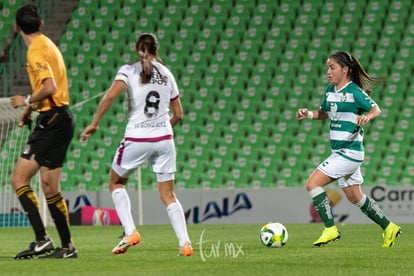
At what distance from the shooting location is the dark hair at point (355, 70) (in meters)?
8.97

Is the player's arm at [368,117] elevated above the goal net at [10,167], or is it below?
above

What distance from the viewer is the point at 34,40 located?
721 centimetres

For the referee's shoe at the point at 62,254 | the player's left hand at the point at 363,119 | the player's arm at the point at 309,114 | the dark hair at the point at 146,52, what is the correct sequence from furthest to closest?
the player's arm at the point at 309,114, the player's left hand at the point at 363,119, the referee's shoe at the point at 62,254, the dark hair at the point at 146,52

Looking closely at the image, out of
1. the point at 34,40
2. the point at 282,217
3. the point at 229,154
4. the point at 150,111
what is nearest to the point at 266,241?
the point at 150,111

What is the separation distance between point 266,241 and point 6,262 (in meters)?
2.56

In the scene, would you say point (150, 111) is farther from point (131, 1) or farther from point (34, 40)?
point (131, 1)

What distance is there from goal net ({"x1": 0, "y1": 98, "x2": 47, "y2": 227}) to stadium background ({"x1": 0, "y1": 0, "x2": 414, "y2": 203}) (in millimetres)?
1191

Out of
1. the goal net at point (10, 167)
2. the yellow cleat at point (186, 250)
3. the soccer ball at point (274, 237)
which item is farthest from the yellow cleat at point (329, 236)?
the goal net at point (10, 167)

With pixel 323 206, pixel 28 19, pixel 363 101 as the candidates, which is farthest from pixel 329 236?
pixel 28 19

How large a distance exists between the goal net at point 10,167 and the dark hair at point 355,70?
6.95m

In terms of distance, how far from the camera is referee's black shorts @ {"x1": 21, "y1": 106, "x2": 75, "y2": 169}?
7.27 m

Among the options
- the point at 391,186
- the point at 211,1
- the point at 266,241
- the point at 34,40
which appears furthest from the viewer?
the point at 211,1

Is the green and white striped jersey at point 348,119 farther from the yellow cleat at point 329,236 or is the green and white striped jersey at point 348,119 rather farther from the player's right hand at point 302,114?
the yellow cleat at point 329,236

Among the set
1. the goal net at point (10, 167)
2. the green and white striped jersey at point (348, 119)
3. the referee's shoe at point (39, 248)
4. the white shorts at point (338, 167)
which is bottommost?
the goal net at point (10, 167)
